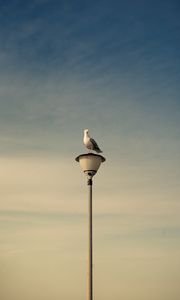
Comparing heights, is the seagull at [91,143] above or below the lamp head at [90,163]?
above

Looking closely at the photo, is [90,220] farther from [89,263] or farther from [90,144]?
[90,144]

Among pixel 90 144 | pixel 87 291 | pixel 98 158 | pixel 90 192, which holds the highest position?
pixel 90 144

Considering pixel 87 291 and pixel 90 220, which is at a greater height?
pixel 90 220

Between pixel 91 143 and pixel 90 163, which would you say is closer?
pixel 90 163

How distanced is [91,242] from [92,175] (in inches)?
77.1

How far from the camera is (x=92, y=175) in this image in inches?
532

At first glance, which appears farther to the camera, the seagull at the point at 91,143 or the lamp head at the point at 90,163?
the seagull at the point at 91,143

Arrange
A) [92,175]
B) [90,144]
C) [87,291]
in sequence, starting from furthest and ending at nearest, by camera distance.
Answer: [90,144] < [92,175] < [87,291]

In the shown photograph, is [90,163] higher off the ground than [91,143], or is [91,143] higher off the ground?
[91,143]

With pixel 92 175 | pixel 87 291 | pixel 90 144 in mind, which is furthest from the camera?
pixel 90 144

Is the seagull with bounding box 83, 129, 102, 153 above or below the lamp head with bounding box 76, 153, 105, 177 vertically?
above

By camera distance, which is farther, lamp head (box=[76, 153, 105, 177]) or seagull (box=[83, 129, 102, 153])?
seagull (box=[83, 129, 102, 153])

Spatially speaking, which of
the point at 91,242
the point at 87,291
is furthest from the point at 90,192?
the point at 87,291

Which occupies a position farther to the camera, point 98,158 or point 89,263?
point 98,158
